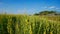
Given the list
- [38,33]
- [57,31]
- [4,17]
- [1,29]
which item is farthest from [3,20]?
[57,31]

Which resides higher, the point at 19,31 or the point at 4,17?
the point at 4,17

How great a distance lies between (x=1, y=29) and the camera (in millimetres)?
2248

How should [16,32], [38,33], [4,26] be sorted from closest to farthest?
[16,32] → [38,33] → [4,26]

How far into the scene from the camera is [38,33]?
7.35 feet

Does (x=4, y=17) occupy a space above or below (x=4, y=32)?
above

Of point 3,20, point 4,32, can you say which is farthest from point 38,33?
point 3,20

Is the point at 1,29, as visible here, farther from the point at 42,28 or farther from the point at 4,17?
the point at 42,28

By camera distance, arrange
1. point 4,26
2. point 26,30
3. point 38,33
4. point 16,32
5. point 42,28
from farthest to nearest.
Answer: point 42,28, point 4,26, point 38,33, point 16,32, point 26,30

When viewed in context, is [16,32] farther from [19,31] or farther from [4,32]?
[4,32]

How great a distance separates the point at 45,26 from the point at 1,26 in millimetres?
819

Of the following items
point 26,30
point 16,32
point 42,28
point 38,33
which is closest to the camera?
point 26,30

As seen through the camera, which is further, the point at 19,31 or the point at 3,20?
the point at 3,20

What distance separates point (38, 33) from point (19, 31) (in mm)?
349

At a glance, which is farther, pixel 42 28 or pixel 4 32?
pixel 42 28
